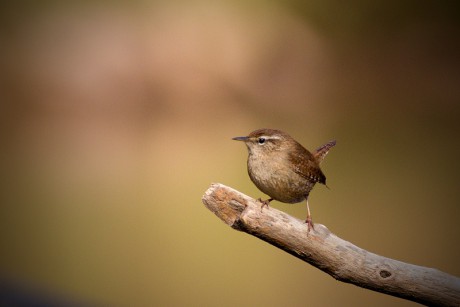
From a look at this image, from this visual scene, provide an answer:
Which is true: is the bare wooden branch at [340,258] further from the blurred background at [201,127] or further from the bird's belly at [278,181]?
the blurred background at [201,127]

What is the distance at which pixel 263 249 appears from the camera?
6.58 feet

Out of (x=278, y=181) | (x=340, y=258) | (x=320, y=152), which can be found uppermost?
(x=320, y=152)

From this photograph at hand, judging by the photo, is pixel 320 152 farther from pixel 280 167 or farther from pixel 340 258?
pixel 340 258

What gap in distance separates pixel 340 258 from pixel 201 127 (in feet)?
4.00

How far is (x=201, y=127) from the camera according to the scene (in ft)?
7.36

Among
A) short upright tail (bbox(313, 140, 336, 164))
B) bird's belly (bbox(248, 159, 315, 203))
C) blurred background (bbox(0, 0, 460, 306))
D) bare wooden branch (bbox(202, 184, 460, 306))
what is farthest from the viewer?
blurred background (bbox(0, 0, 460, 306))

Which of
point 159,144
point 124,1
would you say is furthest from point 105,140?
point 124,1

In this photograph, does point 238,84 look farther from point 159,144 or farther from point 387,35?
point 387,35

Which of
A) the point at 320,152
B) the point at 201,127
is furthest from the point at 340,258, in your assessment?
the point at 201,127

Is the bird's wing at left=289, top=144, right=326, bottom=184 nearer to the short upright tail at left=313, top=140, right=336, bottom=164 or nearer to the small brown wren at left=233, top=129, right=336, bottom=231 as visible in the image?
the small brown wren at left=233, top=129, right=336, bottom=231

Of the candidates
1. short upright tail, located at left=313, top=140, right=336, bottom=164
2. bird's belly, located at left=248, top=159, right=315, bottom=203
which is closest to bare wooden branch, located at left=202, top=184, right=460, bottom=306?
bird's belly, located at left=248, top=159, right=315, bottom=203

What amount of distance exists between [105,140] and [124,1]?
65 centimetres

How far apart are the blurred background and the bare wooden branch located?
2.30ft

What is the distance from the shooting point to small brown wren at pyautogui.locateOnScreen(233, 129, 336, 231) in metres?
1.28
